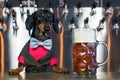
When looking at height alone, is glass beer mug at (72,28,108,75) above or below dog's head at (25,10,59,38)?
below

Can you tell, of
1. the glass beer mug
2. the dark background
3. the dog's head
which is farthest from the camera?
the dark background

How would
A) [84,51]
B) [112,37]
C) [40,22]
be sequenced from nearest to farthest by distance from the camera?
[84,51]
[40,22]
[112,37]

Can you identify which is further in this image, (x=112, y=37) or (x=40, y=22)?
(x=112, y=37)

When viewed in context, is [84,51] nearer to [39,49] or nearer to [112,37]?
[39,49]

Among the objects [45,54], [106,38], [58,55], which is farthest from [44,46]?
[106,38]

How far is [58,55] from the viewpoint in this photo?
1.27m

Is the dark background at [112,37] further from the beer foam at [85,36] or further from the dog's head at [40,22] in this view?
the beer foam at [85,36]

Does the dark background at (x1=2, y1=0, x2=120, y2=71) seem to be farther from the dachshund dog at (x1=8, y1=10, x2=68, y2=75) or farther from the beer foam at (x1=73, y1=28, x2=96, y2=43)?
the beer foam at (x1=73, y1=28, x2=96, y2=43)

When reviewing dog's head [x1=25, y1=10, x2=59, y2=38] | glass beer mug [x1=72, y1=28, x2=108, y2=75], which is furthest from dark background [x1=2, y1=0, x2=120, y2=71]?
glass beer mug [x1=72, y1=28, x2=108, y2=75]

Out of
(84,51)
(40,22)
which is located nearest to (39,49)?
(40,22)

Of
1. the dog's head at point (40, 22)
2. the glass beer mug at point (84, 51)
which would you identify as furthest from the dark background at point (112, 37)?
the glass beer mug at point (84, 51)

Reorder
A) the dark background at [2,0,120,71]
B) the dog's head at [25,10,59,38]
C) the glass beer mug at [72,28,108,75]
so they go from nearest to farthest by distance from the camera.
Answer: the glass beer mug at [72,28,108,75] < the dog's head at [25,10,59,38] < the dark background at [2,0,120,71]

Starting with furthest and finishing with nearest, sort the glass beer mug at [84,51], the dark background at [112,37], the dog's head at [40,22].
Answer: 1. the dark background at [112,37]
2. the dog's head at [40,22]
3. the glass beer mug at [84,51]

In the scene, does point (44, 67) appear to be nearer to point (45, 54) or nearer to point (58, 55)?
point (45, 54)
